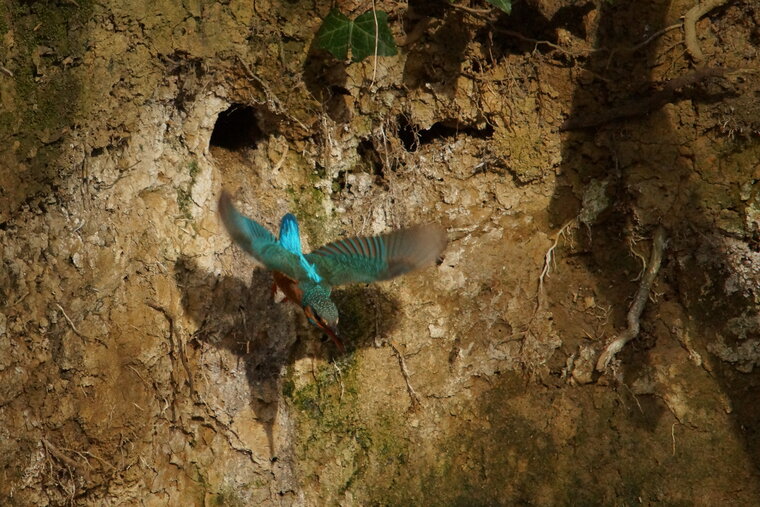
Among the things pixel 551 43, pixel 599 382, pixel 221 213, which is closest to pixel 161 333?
pixel 221 213

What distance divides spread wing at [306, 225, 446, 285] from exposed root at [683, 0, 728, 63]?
1470 millimetres

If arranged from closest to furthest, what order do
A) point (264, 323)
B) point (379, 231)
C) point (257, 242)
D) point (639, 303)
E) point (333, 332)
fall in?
point (257, 242) < point (333, 332) < point (639, 303) < point (264, 323) < point (379, 231)

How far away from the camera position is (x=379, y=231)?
4090 mm

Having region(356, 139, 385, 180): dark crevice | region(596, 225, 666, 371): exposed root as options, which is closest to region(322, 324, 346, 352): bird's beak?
region(356, 139, 385, 180): dark crevice

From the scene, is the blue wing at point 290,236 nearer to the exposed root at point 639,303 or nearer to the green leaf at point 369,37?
the green leaf at point 369,37

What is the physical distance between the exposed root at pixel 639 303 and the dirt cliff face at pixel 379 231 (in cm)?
7

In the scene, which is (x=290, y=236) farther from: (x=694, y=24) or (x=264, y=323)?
(x=694, y=24)

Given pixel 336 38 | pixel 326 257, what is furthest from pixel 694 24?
pixel 326 257

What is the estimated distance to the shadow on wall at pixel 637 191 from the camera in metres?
3.63

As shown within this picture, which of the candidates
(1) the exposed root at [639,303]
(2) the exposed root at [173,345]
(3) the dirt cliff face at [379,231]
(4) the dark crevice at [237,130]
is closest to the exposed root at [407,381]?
(3) the dirt cliff face at [379,231]

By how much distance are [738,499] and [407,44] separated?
2.63 meters

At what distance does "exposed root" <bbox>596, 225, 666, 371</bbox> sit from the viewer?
369 centimetres

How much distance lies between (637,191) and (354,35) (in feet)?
5.08

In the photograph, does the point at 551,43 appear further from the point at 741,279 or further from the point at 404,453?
the point at 404,453
